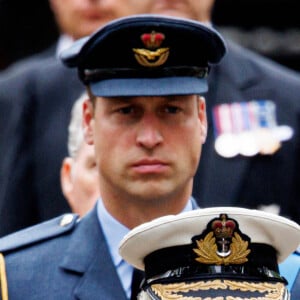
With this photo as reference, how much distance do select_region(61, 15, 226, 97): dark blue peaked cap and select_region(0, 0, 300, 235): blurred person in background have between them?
118cm

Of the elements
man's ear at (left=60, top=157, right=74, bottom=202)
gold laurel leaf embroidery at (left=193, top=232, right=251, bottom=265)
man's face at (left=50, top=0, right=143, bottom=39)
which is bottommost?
man's ear at (left=60, top=157, right=74, bottom=202)

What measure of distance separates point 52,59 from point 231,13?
2.56m

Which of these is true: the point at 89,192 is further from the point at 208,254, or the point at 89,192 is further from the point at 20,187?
the point at 208,254

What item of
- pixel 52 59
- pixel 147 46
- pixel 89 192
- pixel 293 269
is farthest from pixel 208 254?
pixel 52 59

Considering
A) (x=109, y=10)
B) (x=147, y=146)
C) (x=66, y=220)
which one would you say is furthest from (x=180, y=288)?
(x=109, y=10)

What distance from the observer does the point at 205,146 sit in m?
7.56

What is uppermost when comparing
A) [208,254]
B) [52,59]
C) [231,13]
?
[208,254]

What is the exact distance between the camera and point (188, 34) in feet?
20.2

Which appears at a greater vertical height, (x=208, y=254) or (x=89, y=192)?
(x=208, y=254)

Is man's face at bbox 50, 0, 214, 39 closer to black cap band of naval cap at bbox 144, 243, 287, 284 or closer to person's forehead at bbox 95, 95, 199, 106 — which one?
person's forehead at bbox 95, 95, 199, 106

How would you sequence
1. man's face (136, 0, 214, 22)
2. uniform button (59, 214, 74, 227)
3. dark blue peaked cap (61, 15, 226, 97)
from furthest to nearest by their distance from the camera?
1. man's face (136, 0, 214, 22)
2. uniform button (59, 214, 74, 227)
3. dark blue peaked cap (61, 15, 226, 97)

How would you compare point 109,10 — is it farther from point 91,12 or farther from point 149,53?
point 149,53

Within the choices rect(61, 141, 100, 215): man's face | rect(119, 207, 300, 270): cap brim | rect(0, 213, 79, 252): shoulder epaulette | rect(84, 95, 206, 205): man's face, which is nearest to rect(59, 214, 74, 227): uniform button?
rect(0, 213, 79, 252): shoulder epaulette

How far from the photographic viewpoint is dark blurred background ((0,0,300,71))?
1067 centimetres
